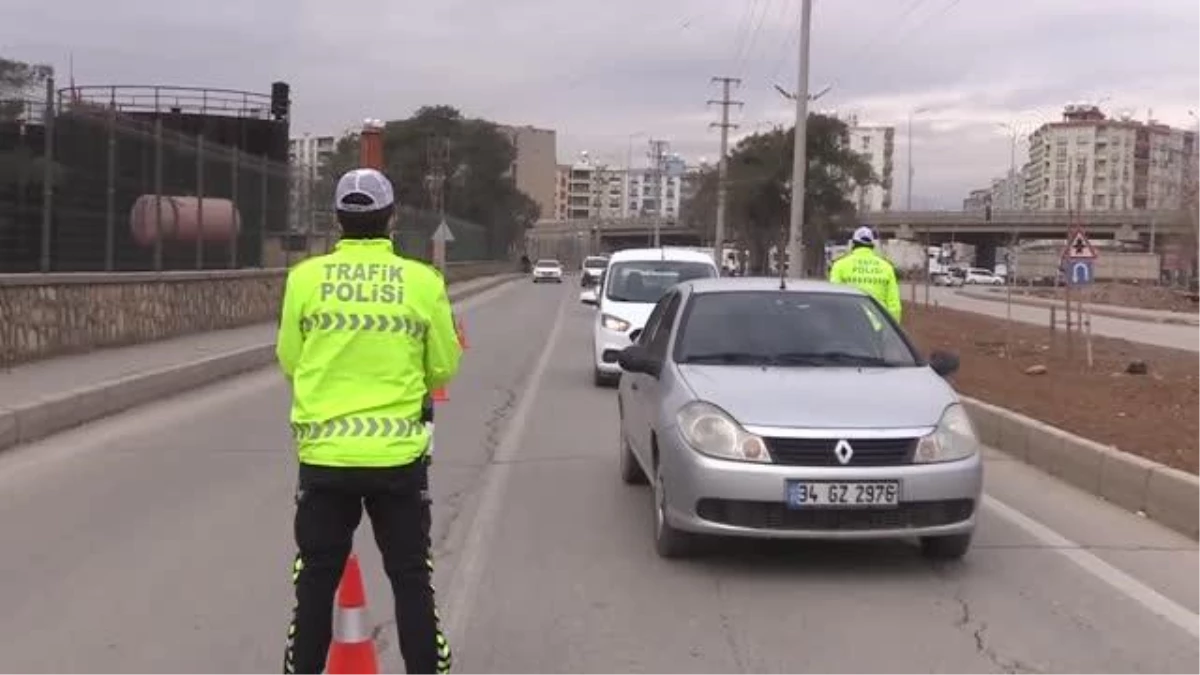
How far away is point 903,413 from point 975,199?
171270 mm

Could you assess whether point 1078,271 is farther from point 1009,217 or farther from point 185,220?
point 1009,217

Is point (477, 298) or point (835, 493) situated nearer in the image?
point (835, 493)

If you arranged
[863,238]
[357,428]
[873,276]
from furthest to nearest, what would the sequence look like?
[863,238] < [873,276] < [357,428]

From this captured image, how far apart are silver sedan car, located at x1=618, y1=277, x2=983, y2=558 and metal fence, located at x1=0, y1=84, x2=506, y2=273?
35.1 ft

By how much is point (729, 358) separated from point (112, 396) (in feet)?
26.1

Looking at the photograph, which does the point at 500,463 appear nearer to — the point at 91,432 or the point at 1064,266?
the point at 91,432

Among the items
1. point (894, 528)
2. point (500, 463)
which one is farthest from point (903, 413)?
point (500, 463)

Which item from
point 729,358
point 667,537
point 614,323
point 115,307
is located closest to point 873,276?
point 614,323

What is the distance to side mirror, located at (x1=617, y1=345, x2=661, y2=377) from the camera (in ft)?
26.1

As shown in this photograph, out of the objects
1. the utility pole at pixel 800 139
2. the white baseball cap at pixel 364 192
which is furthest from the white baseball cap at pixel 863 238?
the utility pole at pixel 800 139

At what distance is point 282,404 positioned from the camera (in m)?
14.7

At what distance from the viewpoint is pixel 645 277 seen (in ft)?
57.1

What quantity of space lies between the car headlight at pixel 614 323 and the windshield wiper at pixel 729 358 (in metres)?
8.46

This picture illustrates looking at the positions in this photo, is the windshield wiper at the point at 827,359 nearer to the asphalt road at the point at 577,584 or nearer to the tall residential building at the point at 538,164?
the asphalt road at the point at 577,584
